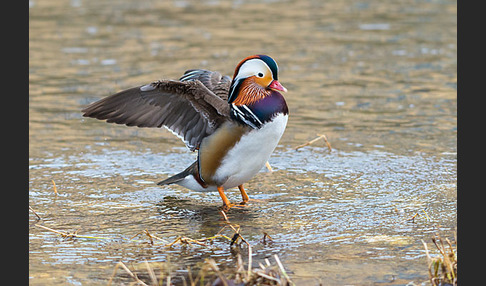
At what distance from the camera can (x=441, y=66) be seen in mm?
11664

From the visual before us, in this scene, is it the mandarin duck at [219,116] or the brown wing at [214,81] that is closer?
the mandarin duck at [219,116]

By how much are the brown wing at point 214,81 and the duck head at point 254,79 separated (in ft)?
1.90

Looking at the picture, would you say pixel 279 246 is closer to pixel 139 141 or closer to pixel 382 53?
pixel 139 141

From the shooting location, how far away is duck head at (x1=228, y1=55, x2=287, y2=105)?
20.8 feet

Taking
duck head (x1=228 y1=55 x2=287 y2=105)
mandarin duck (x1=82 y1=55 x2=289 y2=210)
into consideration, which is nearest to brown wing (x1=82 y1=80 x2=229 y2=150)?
mandarin duck (x1=82 y1=55 x2=289 y2=210)

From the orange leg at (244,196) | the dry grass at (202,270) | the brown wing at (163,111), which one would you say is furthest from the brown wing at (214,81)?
the dry grass at (202,270)

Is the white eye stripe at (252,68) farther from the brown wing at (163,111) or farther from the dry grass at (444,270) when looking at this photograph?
the dry grass at (444,270)

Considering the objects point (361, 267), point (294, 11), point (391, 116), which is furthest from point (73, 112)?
point (294, 11)

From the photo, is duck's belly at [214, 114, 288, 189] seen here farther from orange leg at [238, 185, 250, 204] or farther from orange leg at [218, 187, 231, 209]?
orange leg at [238, 185, 250, 204]

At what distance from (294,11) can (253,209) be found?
9932mm

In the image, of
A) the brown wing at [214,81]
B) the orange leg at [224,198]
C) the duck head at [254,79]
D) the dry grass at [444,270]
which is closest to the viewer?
the dry grass at [444,270]

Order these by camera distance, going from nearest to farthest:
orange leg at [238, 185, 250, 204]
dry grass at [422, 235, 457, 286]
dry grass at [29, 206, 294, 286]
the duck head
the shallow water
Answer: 1. dry grass at [29, 206, 294, 286]
2. dry grass at [422, 235, 457, 286]
3. the shallow water
4. the duck head
5. orange leg at [238, 185, 250, 204]

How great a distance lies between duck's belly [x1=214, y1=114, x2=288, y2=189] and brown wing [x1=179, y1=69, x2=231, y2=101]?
0.84 meters

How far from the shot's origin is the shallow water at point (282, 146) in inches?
216
